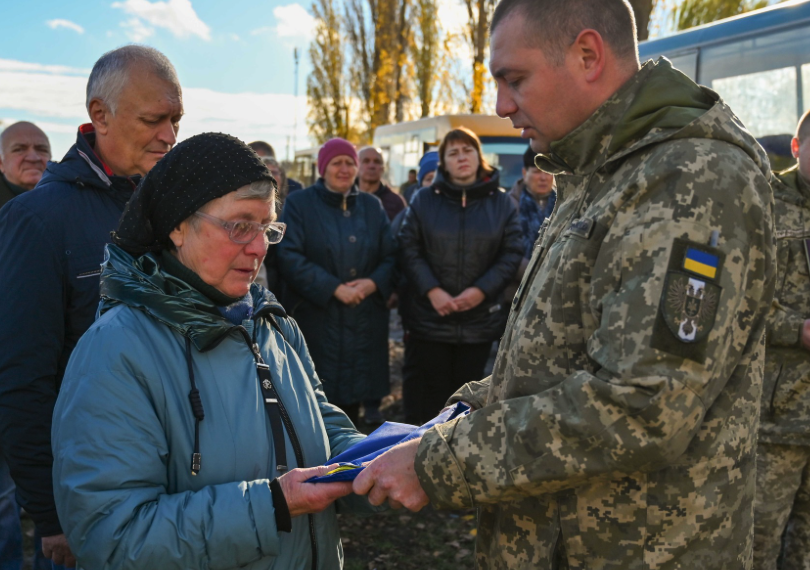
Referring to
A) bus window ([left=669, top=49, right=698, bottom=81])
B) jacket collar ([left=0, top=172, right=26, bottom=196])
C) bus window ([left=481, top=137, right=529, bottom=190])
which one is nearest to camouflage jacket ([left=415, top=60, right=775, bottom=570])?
jacket collar ([left=0, top=172, right=26, bottom=196])

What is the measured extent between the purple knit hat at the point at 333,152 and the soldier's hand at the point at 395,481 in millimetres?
3951

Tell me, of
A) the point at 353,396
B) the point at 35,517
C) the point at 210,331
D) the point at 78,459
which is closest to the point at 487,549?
the point at 210,331

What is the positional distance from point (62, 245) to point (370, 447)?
1.32 metres

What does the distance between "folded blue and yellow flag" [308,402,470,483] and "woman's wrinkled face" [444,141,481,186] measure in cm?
344

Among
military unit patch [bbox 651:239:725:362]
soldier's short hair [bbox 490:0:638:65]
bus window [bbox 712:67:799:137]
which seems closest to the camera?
military unit patch [bbox 651:239:725:362]

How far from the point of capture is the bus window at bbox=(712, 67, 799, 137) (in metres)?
6.41

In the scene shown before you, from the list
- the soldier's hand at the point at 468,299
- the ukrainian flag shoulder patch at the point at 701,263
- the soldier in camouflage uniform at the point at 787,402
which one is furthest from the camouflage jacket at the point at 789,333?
the soldier's hand at the point at 468,299

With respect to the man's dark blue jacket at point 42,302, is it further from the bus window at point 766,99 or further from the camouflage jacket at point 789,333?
the bus window at point 766,99

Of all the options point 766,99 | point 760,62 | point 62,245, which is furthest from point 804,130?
point 760,62

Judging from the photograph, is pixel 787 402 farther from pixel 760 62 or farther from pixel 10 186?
pixel 10 186

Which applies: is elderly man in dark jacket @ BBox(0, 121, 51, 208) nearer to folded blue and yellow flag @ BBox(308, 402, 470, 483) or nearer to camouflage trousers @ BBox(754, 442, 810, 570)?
folded blue and yellow flag @ BBox(308, 402, 470, 483)

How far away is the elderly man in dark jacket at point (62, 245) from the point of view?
7.79 feet

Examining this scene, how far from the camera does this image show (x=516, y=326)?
1906 millimetres

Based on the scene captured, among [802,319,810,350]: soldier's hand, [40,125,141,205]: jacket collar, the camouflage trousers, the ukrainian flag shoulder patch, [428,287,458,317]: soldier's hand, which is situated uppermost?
[40,125,141,205]: jacket collar
